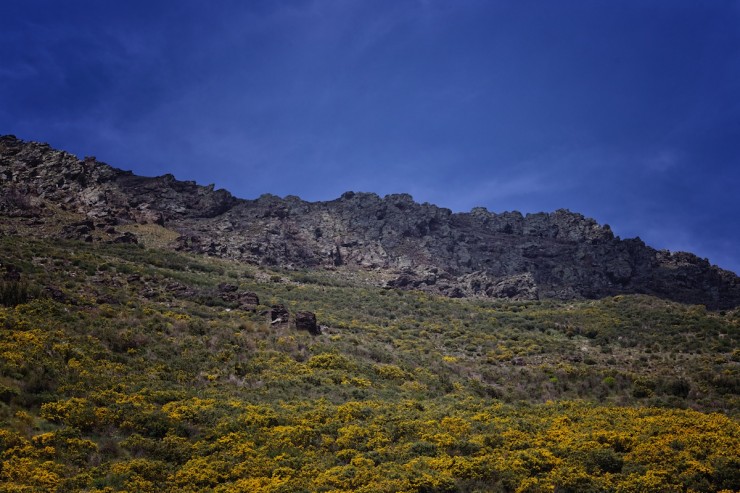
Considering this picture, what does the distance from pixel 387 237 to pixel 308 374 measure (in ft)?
213

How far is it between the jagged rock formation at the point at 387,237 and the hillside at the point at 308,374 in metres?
1.00

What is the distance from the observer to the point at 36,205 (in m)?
A: 70.1

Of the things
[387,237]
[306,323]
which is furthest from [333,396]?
[387,237]

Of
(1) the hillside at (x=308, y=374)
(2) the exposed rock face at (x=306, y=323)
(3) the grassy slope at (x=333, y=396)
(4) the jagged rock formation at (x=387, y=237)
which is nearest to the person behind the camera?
(3) the grassy slope at (x=333, y=396)

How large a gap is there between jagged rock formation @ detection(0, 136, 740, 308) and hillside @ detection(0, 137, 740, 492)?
997 mm

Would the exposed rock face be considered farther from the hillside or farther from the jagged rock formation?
the jagged rock formation

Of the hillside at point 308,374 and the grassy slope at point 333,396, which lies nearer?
the grassy slope at point 333,396

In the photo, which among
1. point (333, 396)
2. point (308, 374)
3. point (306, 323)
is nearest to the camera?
point (333, 396)

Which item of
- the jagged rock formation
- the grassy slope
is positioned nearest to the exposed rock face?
the grassy slope

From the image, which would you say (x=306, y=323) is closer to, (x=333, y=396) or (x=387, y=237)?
(x=333, y=396)

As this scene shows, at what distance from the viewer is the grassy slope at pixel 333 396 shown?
19422 mm

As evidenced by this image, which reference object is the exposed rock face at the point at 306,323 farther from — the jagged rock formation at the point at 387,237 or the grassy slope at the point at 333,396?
the jagged rock formation at the point at 387,237

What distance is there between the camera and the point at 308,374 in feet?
113

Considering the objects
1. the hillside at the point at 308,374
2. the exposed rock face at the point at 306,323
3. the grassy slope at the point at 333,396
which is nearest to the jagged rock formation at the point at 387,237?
the hillside at the point at 308,374
